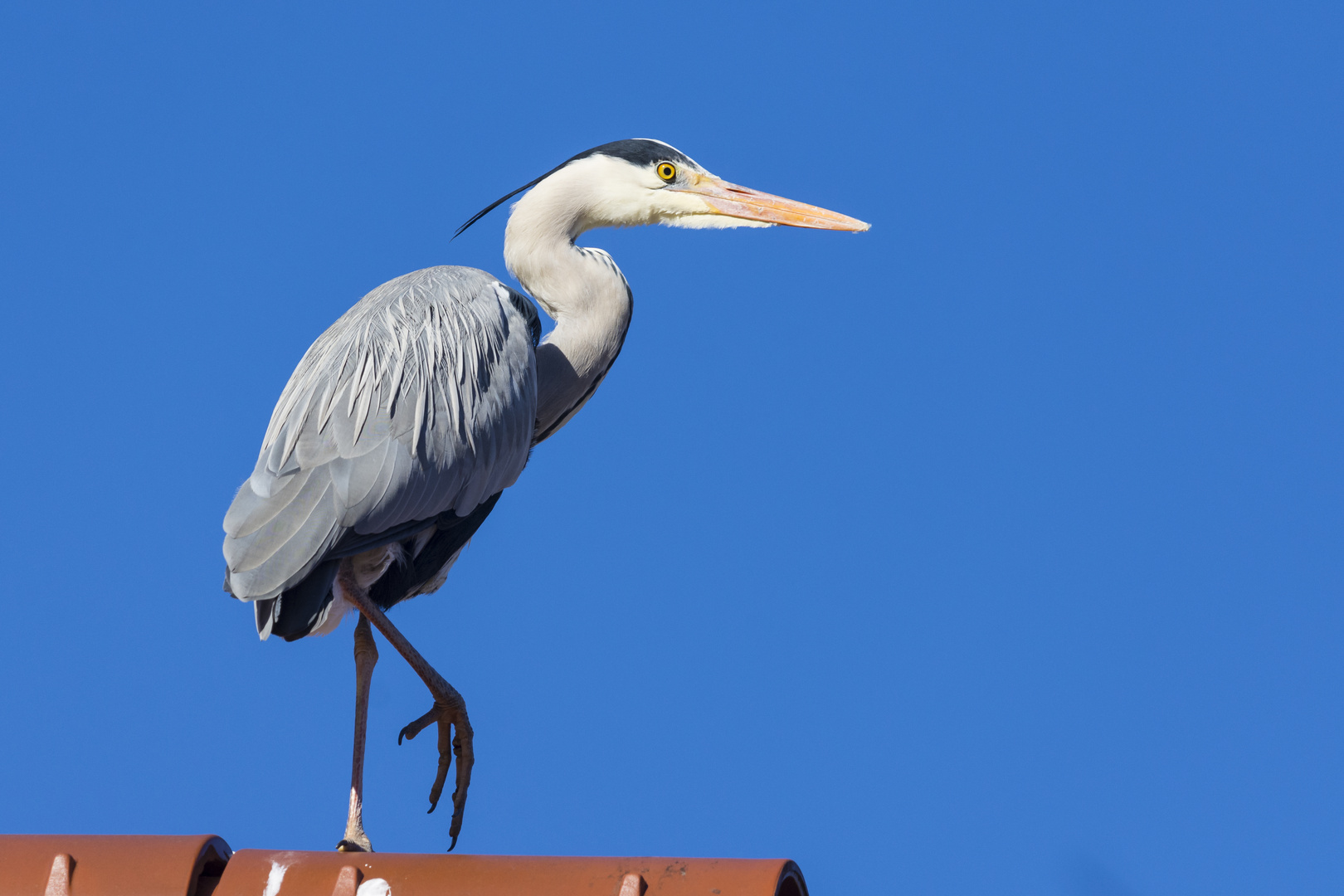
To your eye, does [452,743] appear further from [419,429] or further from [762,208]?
[762,208]

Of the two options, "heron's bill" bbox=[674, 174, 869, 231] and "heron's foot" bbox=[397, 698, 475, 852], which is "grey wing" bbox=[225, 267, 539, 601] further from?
"heron's bill" bbox=[674, 174, 869, 231]

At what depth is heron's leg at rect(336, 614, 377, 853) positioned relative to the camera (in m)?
3.74

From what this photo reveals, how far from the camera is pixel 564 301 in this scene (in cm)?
520

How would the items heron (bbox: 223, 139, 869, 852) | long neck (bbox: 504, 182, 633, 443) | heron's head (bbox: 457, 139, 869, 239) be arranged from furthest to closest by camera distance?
heron's head (bbox: 457, 139, 869, 239), long neck (bbox: 504, 182, 633, 443), heron (bbox: 223, 139, 869, 852)

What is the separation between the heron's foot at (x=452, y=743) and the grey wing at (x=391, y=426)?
0.56 metres

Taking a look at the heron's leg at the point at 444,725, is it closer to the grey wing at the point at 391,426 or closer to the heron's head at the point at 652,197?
the grey wing at the point at 391,426

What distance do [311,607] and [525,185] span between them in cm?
236

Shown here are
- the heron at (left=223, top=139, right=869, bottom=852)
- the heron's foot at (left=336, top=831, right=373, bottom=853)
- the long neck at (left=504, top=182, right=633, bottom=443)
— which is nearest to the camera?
the heron's foot at (left=336, top=831, right=373, bottom=853)

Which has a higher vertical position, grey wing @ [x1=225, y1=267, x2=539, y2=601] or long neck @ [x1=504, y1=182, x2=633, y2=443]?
long neck @ [x1=504, y1=182, x2=633, y2=443]

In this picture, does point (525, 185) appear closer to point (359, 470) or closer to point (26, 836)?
point (359, 470)

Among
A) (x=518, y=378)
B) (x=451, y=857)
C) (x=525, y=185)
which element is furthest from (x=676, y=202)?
(x=451, y=857)

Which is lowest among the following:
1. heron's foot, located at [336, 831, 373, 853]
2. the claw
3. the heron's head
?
heron's foot, located at [336, 831, 373, 853]

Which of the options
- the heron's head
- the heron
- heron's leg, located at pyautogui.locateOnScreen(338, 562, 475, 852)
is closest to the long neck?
the heron

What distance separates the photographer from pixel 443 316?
4520mm
